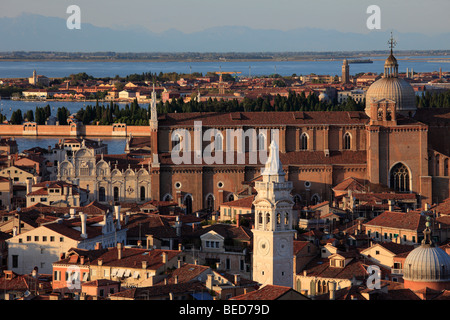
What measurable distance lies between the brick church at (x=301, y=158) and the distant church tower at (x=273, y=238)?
17.9m

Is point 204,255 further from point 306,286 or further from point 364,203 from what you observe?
point 364,203

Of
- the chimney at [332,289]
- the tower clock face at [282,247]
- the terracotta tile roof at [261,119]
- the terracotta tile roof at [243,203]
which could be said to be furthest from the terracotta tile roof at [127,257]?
the terracotta tile roof at [261,119]

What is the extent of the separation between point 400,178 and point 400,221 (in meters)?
10.6

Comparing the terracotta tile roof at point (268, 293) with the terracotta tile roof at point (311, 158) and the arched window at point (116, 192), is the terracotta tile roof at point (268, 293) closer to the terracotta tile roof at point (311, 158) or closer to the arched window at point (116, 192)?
the terracotta tile roof at point (311, 158)

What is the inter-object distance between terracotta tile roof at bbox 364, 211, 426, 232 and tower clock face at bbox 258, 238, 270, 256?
895 cm

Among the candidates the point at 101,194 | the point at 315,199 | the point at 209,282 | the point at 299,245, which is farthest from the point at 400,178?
the point at 209,282

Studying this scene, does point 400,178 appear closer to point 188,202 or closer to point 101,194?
point 188,202

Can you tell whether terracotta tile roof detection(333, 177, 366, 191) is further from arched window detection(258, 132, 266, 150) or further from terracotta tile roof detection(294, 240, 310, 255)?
terracotta tile roof detection(294, 240, 310, 255)

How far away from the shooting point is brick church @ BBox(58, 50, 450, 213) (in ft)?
151

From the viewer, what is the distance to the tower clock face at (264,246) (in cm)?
2621

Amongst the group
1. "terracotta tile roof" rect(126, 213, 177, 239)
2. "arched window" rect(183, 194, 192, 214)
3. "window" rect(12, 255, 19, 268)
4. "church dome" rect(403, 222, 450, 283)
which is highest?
"church dome" rect(403, 222, 450, 283)

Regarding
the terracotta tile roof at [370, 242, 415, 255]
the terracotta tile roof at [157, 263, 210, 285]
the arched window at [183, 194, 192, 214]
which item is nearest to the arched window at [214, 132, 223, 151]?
the arched window at [183, 194, 192, 214]

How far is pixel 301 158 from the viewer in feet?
154
